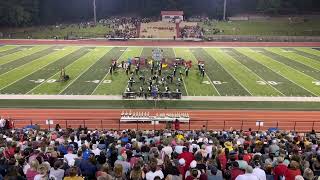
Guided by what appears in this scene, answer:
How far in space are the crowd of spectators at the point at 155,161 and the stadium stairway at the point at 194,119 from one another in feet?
29.9

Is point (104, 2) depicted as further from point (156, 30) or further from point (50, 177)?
point (50, 177)

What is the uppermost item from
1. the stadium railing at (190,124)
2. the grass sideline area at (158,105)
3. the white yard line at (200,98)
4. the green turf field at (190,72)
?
the green turf field at (190,72)

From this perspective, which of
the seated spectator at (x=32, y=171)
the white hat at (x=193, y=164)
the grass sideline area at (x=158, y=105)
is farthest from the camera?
the grass sideline area at (x=158, y=105)

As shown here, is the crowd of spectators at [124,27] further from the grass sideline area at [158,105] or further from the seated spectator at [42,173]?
the seated spectator at [42,173]

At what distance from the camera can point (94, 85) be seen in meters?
32.0

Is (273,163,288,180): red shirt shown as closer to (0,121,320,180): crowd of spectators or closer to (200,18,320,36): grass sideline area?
(0,121,320,180): crowd of spectators

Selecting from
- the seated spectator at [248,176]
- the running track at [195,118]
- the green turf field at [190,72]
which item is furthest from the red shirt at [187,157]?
the green turf field at [190,72]

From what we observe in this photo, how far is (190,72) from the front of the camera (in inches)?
1451

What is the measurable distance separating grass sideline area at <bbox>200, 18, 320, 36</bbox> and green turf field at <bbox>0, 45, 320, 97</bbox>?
57.9 feet

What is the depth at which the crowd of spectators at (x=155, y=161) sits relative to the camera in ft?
29.3

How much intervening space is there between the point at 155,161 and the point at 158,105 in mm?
17535

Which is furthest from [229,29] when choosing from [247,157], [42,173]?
[42,173]

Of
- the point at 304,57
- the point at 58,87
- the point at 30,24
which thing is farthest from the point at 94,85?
the point at 30,24

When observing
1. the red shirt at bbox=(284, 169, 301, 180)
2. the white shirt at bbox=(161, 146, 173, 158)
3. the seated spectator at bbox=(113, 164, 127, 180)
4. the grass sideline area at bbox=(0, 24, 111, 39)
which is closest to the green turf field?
the grass sideline area at bbox=(0, 24, 111, 39)
